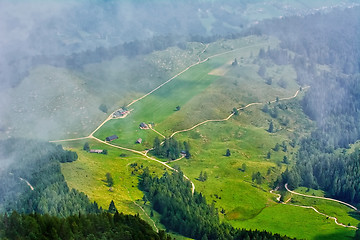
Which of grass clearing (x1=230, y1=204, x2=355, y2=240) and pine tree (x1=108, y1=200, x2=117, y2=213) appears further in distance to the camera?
grass clearing (x1=230, y1=204, x2=355, y2=240)

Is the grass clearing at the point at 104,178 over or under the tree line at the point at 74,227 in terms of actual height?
under

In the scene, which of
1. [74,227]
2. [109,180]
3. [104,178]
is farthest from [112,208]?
[104,178]

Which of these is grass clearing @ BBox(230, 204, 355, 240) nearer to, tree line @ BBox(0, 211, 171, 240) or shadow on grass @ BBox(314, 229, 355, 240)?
shadow on grass @ BBox(314, 229, 355, 240)

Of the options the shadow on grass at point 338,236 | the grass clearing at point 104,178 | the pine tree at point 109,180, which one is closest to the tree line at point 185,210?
the grass clearing at point 104,178

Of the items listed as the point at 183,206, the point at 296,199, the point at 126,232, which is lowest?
the point at 296,199

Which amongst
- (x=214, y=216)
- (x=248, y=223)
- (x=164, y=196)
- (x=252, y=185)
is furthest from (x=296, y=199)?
(x=164, y=196)

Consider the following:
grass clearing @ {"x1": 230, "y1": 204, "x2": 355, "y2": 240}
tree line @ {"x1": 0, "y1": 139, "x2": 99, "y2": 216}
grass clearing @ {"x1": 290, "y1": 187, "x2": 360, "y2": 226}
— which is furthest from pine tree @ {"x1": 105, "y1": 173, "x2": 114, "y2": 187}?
grass clearing @ {"x1": 290, "y1": 187, "x2": 360, "y2": 226}

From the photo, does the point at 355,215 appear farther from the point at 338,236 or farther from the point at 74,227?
the point at 74,227

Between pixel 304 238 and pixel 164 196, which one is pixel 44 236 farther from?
pixel 304 238

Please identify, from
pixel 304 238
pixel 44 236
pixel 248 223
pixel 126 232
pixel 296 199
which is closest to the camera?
pixel 44 236

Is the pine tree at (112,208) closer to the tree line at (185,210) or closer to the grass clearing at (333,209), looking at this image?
the tree line at (185,210)

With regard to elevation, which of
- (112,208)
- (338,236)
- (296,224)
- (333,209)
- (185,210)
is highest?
(112,208)
